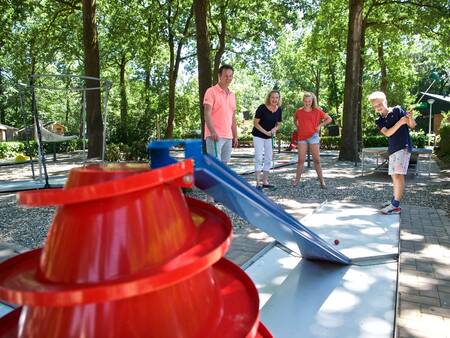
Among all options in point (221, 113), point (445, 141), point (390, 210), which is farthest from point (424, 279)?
point (445, 141)

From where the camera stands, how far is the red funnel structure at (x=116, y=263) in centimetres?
97

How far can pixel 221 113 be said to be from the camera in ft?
20.5

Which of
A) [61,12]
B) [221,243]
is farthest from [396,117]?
[61,12]

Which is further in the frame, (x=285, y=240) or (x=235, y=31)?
(x=235, y=31)

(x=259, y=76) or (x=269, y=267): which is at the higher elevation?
(x=259, y=76)

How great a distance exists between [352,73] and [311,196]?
338 inches

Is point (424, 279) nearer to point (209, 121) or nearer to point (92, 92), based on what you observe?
point (209, 121)

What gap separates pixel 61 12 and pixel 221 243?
2013 cm

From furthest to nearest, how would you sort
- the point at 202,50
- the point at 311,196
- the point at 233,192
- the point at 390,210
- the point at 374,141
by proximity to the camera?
the point at 374,141 < the point at 202,50 < the point at 311,196 < the point at 390,210 < the point at 233,192

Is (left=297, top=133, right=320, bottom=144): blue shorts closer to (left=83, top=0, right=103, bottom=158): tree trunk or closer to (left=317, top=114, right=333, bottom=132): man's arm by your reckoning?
(left=317, top=114, right=333, bottom=132): man's arm

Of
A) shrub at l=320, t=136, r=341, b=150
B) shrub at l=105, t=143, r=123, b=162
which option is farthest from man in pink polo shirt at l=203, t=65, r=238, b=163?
shrub at l=320, t=136, r=341, b=150

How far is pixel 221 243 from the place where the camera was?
1169mm

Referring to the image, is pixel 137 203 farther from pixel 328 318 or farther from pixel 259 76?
pixel 259 76

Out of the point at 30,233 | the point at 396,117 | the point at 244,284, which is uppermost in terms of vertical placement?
the point at 396,117
